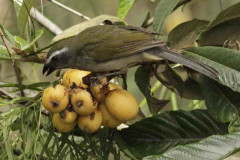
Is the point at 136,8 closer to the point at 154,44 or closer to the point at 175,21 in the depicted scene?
the point at 175,21

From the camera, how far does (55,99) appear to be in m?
2.59

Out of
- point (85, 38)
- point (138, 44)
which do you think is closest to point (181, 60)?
point (138, 44)

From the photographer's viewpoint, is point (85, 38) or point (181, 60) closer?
point (181, 60)

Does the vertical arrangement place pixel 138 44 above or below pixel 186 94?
above

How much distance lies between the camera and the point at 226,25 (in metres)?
3.15

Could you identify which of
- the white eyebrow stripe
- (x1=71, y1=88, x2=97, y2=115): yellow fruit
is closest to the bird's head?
the white eyebrow stripe

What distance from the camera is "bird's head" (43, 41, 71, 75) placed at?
3293 mm

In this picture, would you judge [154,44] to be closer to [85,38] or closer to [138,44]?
[138,44]

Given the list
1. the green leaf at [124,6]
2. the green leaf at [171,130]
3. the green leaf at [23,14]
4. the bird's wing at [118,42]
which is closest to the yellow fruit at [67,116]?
the green leaf at [171,130]

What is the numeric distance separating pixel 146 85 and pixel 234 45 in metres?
0.52

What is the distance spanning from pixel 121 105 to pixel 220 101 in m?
0.58

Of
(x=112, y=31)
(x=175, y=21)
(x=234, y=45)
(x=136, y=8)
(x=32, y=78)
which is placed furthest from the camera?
(x=136, y=8)

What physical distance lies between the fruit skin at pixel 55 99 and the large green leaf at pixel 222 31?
0.93 metres

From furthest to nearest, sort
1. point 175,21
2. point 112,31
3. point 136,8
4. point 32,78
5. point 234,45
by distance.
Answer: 1. point 136,8
2. point 175,21
3. point 32,78
4. point 112,31
5. point 234,45
